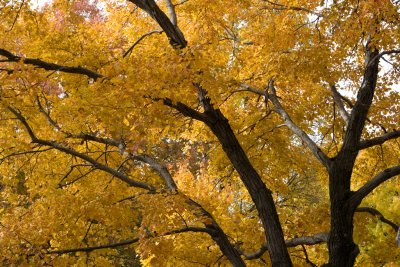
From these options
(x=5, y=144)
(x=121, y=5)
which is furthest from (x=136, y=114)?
(x=121, y=5)

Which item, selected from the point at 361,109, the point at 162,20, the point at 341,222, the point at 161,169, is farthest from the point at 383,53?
the point at 161,169

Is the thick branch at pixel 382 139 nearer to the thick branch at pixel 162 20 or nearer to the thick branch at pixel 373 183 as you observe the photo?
the thick branch at pixel 373 183

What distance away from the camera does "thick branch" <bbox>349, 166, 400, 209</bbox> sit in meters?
5.93

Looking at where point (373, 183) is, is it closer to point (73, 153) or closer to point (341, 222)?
point (341, 222)

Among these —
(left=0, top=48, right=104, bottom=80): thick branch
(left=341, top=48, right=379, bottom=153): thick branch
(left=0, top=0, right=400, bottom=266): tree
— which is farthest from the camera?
(left=341, top=48, right=379, bottom=153): thick branch

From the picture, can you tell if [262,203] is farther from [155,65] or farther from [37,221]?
[37,221]

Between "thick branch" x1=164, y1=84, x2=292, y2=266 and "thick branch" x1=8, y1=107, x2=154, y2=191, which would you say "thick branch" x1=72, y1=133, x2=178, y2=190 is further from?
"thick branch" x1=164, y1=84, x2=292, y2=266

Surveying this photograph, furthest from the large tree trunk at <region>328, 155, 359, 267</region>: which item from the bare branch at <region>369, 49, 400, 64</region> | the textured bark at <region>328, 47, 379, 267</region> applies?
the bare branch at <region>369, 49, 400, 64</region>

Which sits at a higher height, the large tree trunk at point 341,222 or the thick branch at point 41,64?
the thick branch at point 41,64

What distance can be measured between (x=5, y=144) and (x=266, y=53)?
4.47m

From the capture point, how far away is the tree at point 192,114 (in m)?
5.44

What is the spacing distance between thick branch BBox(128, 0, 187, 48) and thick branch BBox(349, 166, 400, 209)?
3022 mm

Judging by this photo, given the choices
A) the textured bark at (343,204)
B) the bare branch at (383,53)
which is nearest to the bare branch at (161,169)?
the textured bark at (343,204)

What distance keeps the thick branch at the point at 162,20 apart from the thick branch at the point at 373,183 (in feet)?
9.91
